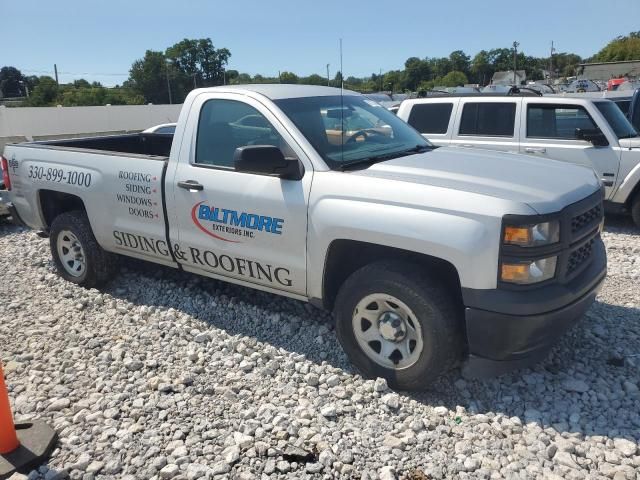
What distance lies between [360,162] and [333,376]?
1438 millimetres

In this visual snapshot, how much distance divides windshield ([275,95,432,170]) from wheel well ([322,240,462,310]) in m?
0.54

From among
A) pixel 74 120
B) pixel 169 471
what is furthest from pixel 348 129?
pixel 74 120

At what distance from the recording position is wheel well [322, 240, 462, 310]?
130 inches

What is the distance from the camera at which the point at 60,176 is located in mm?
5098

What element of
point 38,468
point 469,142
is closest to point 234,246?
point 38,468

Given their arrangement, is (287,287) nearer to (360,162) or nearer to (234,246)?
(234,246)

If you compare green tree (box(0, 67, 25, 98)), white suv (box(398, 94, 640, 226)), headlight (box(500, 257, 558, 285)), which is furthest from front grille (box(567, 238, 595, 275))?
green tree (box(0, 67, 25, 98))

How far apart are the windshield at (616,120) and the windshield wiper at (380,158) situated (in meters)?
4.37

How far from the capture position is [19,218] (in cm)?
575

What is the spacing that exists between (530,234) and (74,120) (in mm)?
28286

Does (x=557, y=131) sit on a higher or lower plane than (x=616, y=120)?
lower

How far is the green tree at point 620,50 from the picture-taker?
92750 mm

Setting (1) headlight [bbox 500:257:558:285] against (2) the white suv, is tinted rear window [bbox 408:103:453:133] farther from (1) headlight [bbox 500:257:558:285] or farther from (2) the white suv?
(1) headlight [bbox 500:257:558:285]

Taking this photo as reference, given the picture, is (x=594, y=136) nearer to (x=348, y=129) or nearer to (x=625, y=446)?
(x=348, y=129)
